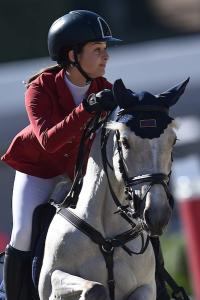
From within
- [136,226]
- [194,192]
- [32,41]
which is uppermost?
[136,226]

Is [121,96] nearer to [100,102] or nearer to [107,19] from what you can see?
[100,102]

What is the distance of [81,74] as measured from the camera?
590cm

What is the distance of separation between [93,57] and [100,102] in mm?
464

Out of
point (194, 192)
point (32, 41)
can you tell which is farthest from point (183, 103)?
point (32, 41)

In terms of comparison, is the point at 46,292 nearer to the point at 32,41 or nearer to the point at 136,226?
the point at 136,226

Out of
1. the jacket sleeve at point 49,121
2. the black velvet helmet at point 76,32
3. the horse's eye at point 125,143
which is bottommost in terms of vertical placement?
the horse's eye at point 125,143

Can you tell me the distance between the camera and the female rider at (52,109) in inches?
229

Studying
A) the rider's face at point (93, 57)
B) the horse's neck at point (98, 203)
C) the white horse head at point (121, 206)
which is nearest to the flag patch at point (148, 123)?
the white horse head at point (121, 206)

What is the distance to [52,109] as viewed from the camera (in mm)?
5816

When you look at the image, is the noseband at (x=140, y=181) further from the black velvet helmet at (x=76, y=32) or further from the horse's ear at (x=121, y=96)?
the black velvet helmet at (x=76, y=32)

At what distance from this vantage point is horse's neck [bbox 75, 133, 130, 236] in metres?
5.62

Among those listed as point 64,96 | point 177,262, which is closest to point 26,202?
point 64,96

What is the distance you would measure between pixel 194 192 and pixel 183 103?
884 cm

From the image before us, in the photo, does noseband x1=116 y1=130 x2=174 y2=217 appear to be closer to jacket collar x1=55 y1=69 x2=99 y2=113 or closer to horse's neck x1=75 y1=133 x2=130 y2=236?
horse's neck x1=75 y1=133 x2=130 y2=236
